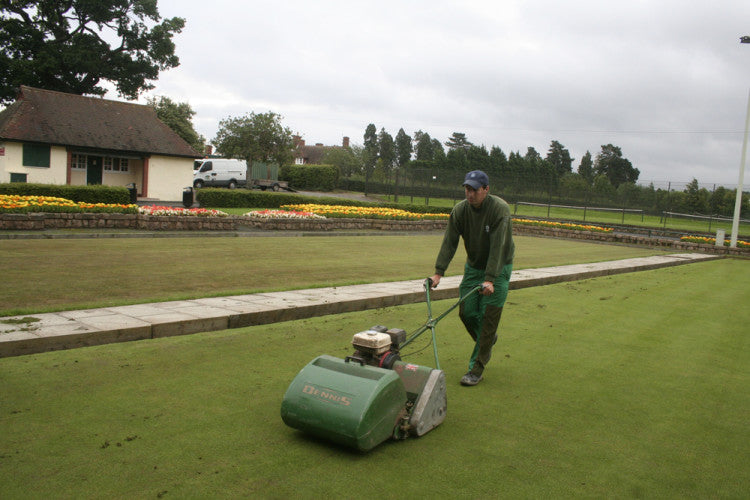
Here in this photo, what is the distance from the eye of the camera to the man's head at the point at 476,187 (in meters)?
4.70

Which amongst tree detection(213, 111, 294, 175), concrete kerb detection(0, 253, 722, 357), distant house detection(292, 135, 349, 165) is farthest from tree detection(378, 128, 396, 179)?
concrete kerb detection(0, 253, 722, 357)

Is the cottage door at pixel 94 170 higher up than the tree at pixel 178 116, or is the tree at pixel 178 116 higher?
the tree at pixel 178 116

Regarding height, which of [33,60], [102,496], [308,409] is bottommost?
[102,496]

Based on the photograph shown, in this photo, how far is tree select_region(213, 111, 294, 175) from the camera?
39500 millimetres

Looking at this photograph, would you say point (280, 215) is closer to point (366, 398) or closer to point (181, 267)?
point (181, 267)

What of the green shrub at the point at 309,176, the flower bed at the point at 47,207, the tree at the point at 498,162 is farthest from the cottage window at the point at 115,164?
the tree at the point at 498,162

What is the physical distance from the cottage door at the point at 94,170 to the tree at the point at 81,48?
401 inches

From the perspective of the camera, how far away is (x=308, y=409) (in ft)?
11.1

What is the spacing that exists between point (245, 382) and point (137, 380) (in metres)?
0.81

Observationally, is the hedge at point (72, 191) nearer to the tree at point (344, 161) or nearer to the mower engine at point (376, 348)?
the mower engine at point (376, 348)

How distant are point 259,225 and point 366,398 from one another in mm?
15176

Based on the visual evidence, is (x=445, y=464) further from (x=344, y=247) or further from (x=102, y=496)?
(x=344, y=247)

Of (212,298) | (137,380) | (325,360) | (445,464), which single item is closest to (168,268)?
(212,298)

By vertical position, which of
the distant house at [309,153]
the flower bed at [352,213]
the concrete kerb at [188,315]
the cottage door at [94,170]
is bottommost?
the concrete kerb at [188,315]
